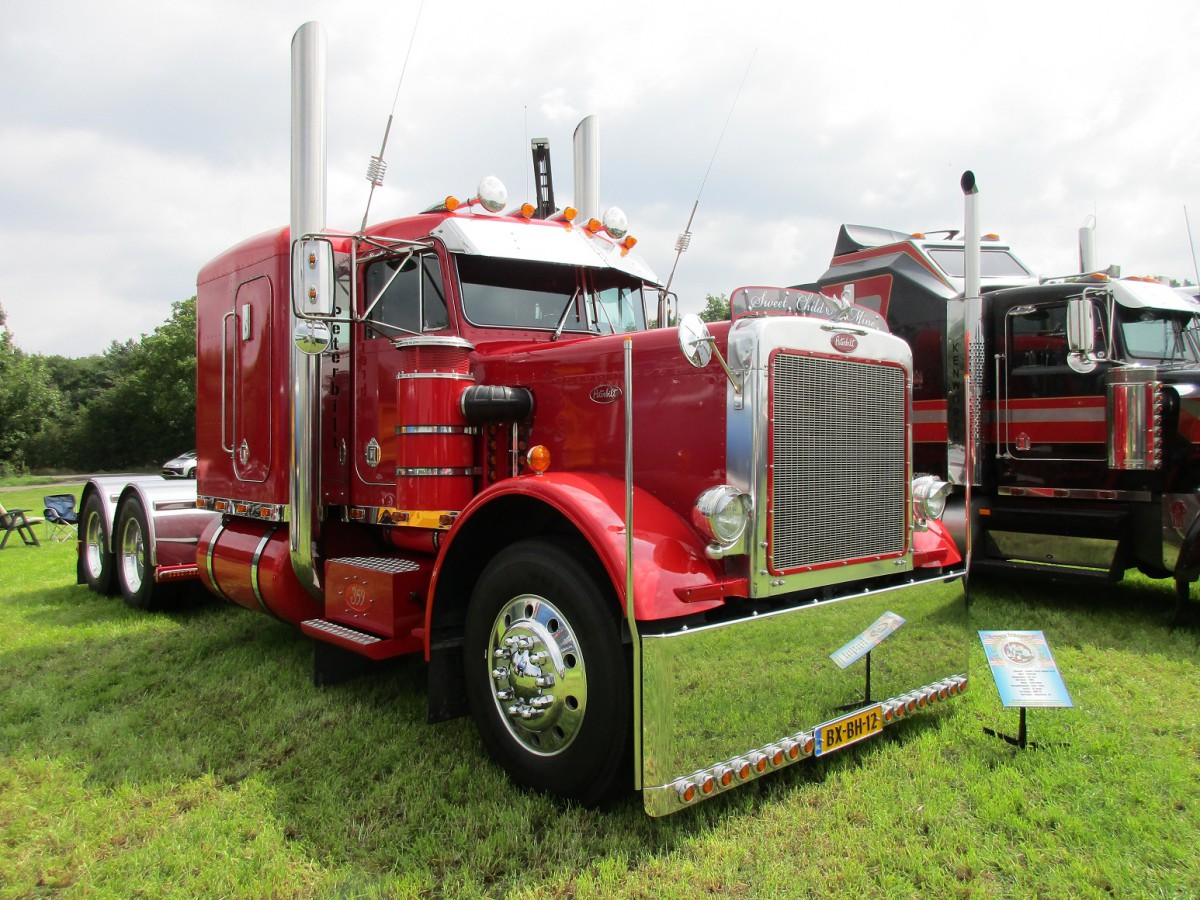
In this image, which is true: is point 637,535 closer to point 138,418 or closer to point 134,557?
point 134,557

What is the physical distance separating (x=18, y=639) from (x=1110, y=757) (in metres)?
7.01

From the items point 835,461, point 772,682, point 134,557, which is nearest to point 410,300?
point 835,461

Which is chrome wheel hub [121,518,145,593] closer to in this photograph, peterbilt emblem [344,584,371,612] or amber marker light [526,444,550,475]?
peterbilt emblem [344,584,371,612]

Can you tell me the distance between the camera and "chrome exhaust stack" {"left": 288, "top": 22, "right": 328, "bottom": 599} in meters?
4.50

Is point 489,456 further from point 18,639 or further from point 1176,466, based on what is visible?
point 1176,466

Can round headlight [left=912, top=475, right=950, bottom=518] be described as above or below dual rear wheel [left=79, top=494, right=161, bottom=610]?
above

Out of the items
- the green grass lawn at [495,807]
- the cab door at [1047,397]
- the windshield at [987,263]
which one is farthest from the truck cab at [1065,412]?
the green grass lawn at [495,807]

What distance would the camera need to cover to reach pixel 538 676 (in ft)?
11.0

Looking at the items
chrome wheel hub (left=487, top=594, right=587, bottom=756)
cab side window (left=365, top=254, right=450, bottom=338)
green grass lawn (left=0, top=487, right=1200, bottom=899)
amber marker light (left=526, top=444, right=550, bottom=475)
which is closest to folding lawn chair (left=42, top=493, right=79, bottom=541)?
green grass lawn (left=0, top=487, right=1200, bottom=899)

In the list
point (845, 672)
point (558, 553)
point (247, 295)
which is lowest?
point (845, 672)

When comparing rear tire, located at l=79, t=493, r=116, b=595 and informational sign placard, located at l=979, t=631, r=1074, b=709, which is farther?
rear tire, located at l=79, t=493, r=116, b=595

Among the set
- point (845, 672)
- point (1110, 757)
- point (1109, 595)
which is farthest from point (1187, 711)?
point (1109, 595)

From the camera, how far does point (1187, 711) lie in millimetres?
4551

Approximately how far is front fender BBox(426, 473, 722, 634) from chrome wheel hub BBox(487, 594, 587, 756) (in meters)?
0.35
